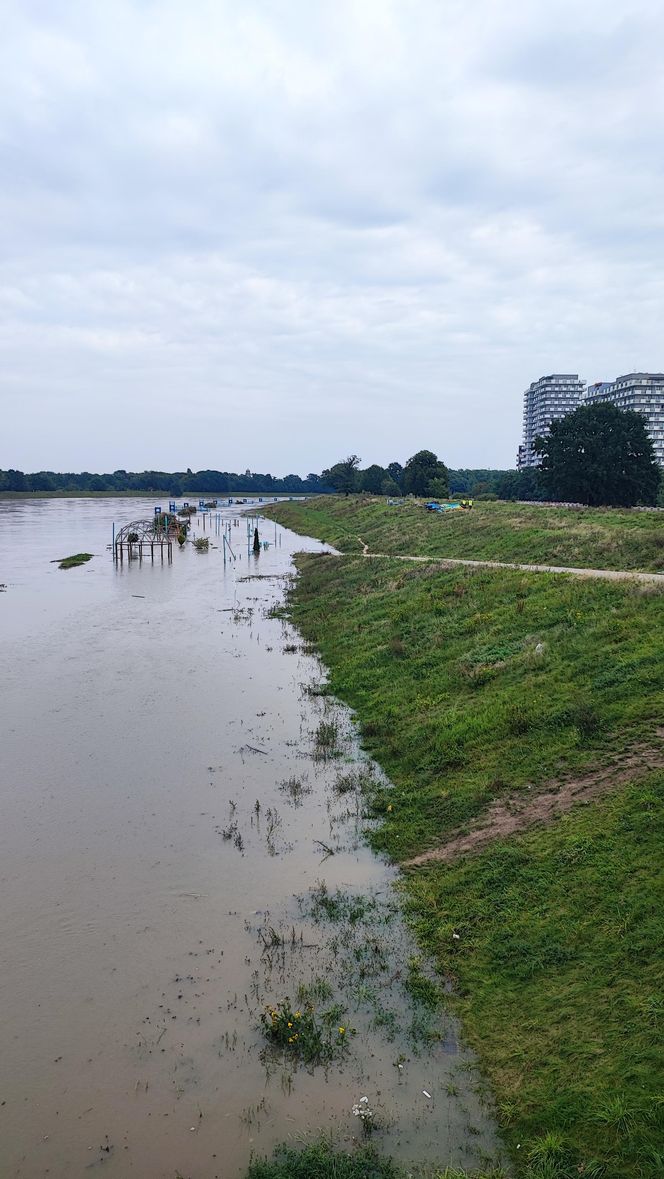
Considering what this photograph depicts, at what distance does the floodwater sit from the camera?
863 centimetres

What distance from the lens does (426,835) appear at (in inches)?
591

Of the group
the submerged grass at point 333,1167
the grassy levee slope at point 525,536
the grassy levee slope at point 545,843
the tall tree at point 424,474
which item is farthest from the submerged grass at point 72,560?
the tall tree at point 424,474

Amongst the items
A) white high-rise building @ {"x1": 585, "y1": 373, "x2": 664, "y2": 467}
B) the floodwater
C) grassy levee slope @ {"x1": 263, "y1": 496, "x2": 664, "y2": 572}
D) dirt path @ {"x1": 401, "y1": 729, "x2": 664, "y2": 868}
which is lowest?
the floodwater

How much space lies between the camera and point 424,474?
126 m

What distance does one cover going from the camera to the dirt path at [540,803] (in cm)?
1405

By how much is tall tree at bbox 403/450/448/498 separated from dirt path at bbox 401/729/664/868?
358 ft

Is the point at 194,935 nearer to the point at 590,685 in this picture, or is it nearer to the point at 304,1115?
the point at 304,1115

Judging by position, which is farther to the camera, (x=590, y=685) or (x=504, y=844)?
(x=590, y=685)

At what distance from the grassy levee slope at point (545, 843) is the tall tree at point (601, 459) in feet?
154

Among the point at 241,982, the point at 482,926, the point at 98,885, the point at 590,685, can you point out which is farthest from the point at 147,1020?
the point at 590,685

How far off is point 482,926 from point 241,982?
4112mm

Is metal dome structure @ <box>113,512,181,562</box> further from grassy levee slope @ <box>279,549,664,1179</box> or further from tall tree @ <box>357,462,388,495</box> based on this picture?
tall tree @ <box>357,462,388,495</box>

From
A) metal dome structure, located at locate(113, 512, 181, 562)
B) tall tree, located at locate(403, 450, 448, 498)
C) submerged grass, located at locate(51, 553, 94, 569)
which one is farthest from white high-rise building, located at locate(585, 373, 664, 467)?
submerged grass, located at locate(51, 553, 94, 569)

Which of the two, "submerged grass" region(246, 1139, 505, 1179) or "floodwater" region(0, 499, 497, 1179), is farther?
"floodwater" region(0, 499, 497, 1179)
